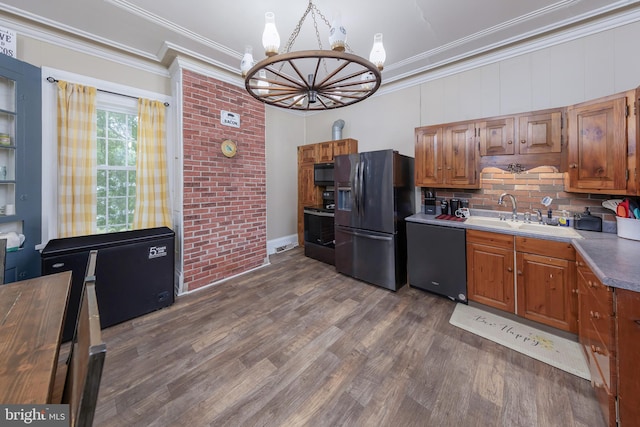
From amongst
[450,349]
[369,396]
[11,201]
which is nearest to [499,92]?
[450,349]

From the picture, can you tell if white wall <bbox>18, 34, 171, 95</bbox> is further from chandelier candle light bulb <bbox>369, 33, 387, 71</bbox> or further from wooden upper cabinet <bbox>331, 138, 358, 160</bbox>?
chandelier candle light bulb <bbox>369, 33, 387, 71</bbox>

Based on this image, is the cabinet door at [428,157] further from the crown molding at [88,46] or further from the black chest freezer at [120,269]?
the crown molding at [88,46]

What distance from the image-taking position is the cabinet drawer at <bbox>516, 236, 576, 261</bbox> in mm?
1981

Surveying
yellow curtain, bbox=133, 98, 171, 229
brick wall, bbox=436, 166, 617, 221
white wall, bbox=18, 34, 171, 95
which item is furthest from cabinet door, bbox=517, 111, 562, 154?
white wall, bbox=18, 34, 171, 95

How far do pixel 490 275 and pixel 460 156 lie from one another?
134cm

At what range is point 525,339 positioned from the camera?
6.77 ft

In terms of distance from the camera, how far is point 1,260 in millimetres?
1499

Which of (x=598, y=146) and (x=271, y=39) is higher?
(x=271, y=39)

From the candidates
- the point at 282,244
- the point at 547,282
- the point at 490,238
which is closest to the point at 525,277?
the point at 547,282

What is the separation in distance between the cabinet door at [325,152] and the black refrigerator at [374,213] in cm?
84

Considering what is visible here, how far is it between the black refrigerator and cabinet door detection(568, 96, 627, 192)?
155 centimetres

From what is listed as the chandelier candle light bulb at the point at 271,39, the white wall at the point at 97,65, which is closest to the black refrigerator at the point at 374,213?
the chandelier candle light bulb at the point at 271,39

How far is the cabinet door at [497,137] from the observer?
2.49 metres

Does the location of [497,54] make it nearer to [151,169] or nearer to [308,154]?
[308,154]
